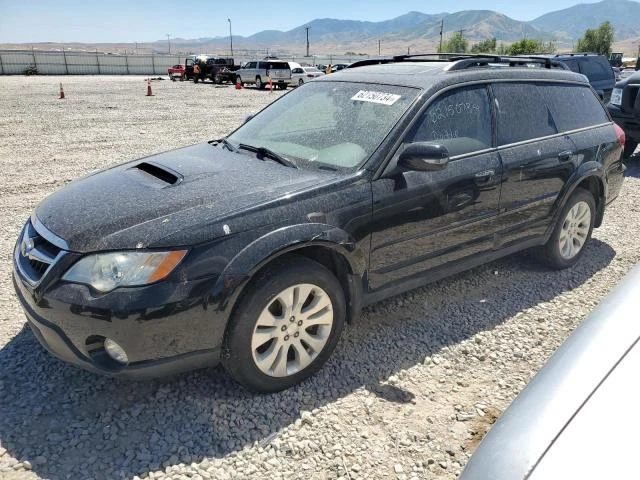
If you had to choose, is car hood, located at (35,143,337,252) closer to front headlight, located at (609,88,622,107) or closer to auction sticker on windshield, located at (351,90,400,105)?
auction sticker on windshield, located at (351,90,400,105)

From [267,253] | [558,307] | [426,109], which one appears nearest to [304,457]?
[267,253]

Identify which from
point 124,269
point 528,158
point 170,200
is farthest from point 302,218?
point 528,158

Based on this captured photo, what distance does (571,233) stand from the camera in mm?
4609

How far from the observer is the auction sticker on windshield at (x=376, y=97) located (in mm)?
3426

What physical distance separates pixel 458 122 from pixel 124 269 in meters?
2.37

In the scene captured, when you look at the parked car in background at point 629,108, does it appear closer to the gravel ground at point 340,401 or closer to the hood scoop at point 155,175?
the gravel ground at point 340,401

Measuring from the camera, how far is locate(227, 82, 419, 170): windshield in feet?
10.6

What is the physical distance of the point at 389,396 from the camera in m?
2.96

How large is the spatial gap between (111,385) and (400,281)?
1.83 m

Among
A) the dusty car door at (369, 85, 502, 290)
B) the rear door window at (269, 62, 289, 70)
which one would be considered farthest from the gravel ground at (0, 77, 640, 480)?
the rear door window at (269, 62, 289, 70)

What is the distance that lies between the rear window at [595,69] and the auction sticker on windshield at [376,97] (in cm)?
1106

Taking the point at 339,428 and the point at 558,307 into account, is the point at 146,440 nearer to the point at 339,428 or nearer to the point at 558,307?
the point at 339,428

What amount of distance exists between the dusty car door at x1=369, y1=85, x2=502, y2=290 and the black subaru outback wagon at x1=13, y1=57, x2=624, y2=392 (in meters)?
0.01

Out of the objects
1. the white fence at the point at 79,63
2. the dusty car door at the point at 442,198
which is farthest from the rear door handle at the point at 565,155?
the white fence at the point at 79,63
